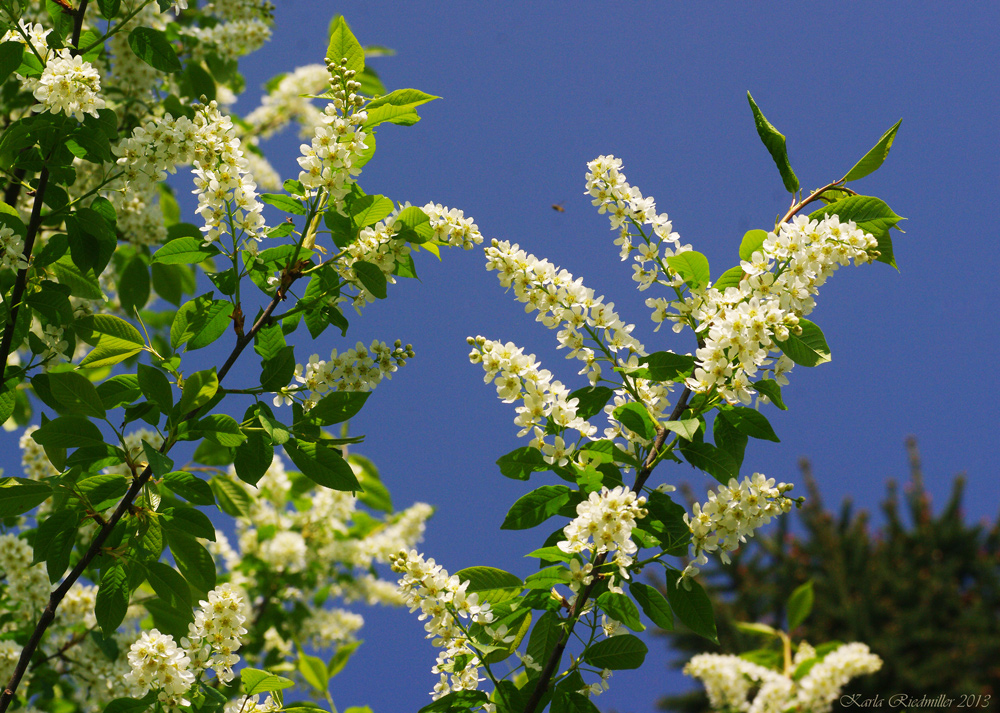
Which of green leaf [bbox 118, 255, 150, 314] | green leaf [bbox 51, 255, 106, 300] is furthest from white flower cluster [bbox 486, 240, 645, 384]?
green leaf [bbox 118, 255, 150, 314]

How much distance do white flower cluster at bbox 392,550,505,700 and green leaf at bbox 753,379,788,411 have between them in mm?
842

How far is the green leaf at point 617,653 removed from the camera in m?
1.67

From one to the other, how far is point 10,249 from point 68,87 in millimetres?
490

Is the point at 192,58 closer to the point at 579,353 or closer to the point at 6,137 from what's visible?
the point at 6,137

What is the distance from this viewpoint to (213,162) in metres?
2.00

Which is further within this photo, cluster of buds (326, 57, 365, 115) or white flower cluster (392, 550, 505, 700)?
cluster of buds (326, 57, 365, 115)

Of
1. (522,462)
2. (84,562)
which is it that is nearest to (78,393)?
(84,562)

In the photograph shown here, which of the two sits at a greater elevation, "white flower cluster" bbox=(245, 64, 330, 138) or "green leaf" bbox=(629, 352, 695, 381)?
"white flower cluster" bbox=(245, 64, 330, 138)

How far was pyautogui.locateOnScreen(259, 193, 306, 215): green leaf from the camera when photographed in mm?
2012

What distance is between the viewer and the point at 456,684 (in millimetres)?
1791

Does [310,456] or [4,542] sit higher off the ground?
[4,542]

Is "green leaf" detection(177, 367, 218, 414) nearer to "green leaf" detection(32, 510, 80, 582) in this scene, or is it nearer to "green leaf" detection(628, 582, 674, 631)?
"green leaf" detection(32, 510, 80, 582)

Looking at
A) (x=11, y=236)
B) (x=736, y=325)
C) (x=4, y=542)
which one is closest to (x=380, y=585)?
(x=4, y=542)

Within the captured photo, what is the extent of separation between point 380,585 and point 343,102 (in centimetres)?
474
